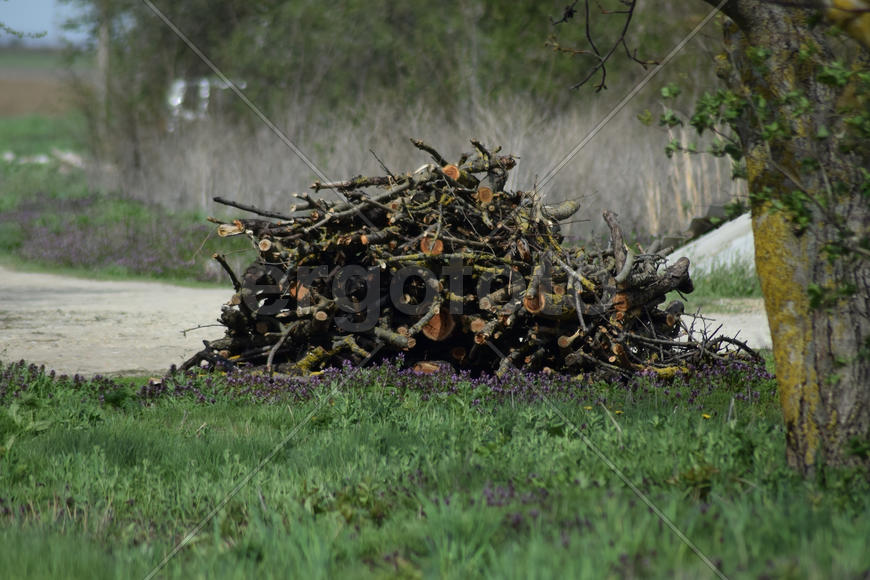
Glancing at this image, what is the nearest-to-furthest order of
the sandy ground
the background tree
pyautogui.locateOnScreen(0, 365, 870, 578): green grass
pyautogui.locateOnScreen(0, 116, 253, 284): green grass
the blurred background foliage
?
pyautogui.locateOnScreen(0, 365, 870, 578): green grass → the background tree → the sandy ground → pyautogui.locateOnScreen(0, 116, 253, 284): green grass → the blurred background foliage

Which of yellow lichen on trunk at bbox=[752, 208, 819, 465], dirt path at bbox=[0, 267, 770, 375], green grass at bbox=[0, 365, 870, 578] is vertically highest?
yellow lichen on trunk at bbox=[752, 208, 819, 465]

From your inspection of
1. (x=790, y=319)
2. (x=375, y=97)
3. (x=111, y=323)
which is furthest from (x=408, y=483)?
(x=375, y=97)

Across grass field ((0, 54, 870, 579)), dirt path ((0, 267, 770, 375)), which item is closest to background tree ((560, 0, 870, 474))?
grass field ((0, 54, 870, 579))

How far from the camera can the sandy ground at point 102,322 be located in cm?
853

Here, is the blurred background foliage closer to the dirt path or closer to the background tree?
the dirt path

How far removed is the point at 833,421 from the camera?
151 inches

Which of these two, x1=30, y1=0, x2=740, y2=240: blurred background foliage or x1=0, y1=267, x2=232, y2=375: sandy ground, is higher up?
x1=30, y1=0, x2=740, y2=240: blurred background foliage

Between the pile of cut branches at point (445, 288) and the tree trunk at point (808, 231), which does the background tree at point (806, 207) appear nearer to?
the tree trunk at point (808, 231)

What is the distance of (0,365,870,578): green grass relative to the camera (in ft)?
10.1

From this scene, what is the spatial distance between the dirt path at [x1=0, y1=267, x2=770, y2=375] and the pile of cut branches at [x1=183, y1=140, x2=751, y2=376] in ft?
4.77

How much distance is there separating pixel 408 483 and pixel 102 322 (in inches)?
293

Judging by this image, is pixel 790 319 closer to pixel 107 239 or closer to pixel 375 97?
pixel 107 239

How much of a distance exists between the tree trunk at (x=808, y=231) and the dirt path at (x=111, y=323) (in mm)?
4627

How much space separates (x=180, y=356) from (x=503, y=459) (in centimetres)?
513
